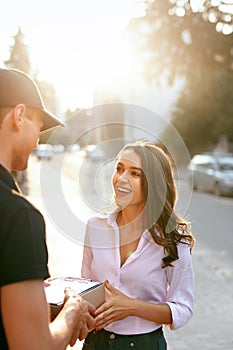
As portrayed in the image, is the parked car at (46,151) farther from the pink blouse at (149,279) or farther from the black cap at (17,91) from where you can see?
the pink blouse at (149,279)

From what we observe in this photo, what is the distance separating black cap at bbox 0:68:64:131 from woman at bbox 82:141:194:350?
921 mm

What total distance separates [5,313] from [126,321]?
1.05 m

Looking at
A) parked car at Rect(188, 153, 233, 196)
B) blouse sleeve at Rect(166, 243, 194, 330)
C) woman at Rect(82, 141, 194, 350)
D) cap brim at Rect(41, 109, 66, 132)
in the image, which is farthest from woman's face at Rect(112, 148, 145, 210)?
parked car at Rect(188, 153, 233, 196)

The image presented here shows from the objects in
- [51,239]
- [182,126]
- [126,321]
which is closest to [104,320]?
[126,321]

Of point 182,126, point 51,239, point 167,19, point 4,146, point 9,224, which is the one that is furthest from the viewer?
point 182,126

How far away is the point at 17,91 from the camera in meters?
1.69

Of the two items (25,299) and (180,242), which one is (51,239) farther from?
(25,299)

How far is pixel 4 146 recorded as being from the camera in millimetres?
1671

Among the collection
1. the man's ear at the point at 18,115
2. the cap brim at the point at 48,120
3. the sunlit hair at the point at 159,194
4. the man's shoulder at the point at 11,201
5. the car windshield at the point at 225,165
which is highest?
the man's ear at the point at 18,115

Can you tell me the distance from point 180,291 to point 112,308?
1.20ft

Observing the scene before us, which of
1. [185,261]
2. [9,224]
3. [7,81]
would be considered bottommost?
[185,261]

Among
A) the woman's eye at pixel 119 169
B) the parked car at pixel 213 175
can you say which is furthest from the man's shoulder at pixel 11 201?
the parked car at pixel 213 175

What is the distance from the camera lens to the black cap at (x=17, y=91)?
1.67 m

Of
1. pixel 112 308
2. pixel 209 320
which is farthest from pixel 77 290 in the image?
pixel 209 320
